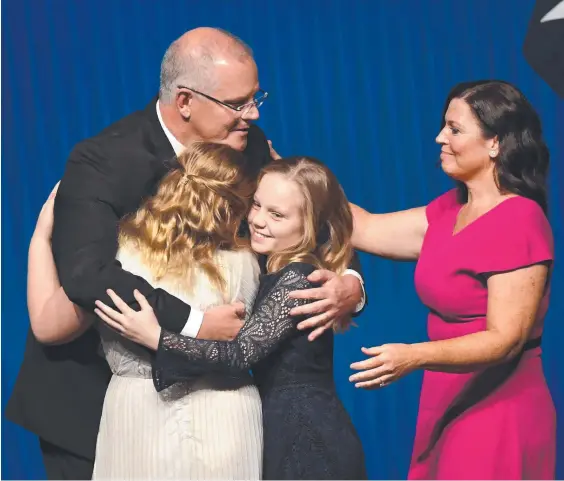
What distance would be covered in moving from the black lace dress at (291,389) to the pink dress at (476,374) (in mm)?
339

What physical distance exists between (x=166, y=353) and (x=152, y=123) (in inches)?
26.7

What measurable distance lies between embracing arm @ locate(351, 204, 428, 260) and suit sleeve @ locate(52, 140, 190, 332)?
78cm

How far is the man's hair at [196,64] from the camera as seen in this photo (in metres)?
3.12

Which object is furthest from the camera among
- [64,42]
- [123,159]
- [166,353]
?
[64,42]

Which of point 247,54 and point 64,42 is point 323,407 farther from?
point 64,42

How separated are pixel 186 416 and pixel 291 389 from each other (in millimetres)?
257

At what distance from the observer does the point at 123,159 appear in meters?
3.04

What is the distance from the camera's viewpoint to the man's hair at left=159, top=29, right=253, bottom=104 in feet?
10.2

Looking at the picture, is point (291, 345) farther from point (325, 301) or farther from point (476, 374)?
point (476, 374)

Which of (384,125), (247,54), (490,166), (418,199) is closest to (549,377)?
(418,199)

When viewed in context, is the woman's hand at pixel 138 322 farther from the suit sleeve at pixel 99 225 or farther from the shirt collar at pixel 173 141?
the shirt collar at pixel 173 141

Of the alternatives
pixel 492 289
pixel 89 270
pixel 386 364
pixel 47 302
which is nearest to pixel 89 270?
pixel 89 270

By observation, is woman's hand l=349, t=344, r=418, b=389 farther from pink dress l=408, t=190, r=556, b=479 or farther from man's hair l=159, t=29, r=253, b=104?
man's hair l=159, t=29, r=253, b=104

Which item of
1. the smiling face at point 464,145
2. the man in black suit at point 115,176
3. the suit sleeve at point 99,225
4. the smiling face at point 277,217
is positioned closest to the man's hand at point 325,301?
the man in black suit at point 115,176
